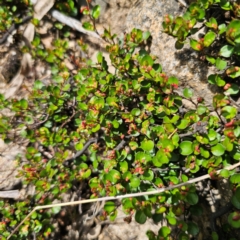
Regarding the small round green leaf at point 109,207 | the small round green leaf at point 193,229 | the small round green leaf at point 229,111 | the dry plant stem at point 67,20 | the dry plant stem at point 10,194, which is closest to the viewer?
the small round green leaf at point 229,111

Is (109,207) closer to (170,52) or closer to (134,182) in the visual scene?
(134,182)

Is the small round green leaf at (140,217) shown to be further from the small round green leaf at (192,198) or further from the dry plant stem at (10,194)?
the dry plant stem at (10,194)

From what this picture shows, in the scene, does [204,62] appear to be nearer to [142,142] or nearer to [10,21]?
[142,142]

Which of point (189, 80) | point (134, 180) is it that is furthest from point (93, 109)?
point (189, 80)

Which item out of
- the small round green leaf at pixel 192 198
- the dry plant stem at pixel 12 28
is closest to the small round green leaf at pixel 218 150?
the small round green leaf at pixel 192 198

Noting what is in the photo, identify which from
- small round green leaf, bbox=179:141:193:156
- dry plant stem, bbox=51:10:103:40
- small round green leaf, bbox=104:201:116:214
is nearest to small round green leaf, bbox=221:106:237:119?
small round green leaf, bbox=179:141:193:156
